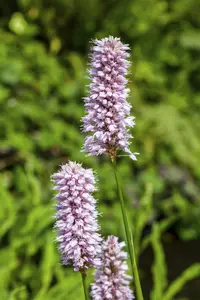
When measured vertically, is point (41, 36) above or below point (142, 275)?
above

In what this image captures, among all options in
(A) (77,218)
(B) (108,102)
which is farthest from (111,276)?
(B) (108,102)

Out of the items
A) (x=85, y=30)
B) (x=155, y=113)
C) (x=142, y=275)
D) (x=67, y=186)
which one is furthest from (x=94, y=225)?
(x=85, y=30)

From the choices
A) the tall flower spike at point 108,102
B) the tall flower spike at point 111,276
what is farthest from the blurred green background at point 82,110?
the tall flower spike at point 108,102

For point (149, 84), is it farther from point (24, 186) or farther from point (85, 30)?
point (24, 186)

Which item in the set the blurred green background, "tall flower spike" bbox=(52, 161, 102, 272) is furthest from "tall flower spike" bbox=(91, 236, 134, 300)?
the blurred green background

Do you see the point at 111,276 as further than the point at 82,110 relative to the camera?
No

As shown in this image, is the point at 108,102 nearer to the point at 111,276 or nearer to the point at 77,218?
the point at 77,218
